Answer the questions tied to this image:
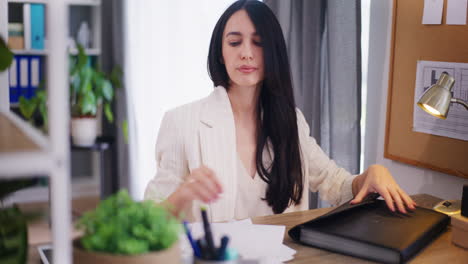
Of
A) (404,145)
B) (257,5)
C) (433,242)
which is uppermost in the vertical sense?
(257,5)

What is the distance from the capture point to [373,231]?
4.17 ft

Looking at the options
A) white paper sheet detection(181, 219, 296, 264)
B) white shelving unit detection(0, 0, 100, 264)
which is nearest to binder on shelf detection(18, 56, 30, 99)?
white paper sheet detection(181, 219, 296, 264)

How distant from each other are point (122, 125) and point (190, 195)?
2.77 m

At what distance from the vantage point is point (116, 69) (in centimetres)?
368

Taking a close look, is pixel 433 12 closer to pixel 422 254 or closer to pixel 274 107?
pixel 274 107

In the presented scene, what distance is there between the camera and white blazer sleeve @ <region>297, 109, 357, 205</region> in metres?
1.74

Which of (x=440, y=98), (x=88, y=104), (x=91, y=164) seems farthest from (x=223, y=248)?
(x=91, y=164)

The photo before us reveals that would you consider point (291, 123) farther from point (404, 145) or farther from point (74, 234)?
point (74, 234)

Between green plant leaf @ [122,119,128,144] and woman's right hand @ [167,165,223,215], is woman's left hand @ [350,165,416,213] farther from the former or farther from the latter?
green plant leaf @ [122,119,128,144]

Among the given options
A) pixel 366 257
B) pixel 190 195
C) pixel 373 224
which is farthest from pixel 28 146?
pixel 373 224

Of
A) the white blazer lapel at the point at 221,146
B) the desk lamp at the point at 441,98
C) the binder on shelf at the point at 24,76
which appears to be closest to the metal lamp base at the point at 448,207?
the desk lamp at the point at 441,98

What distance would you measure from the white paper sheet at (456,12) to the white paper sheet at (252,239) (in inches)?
39.1

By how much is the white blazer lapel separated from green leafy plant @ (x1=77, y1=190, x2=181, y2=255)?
1005 mm

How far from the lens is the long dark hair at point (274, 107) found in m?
1.76
